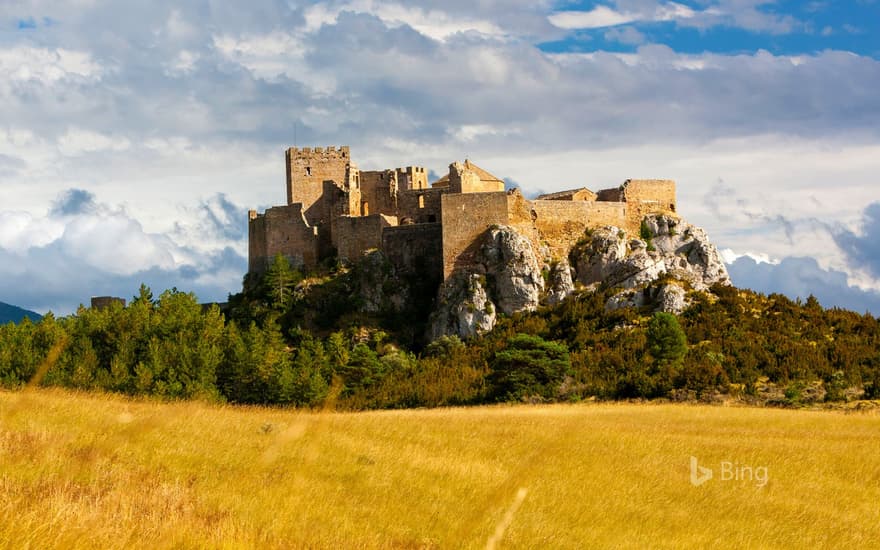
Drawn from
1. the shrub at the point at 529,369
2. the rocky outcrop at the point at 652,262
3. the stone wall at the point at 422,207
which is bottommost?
the shrub at the point at 529,369

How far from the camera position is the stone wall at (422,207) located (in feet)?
216

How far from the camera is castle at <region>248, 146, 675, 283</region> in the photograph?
60.8 m

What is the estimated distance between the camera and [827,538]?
16.9m

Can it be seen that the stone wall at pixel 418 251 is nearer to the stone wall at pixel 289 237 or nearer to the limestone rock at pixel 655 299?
the stone wall at pixel 289 237

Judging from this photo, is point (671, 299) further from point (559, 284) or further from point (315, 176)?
point (315, 176)

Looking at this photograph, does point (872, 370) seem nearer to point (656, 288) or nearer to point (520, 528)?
point (656, 288)

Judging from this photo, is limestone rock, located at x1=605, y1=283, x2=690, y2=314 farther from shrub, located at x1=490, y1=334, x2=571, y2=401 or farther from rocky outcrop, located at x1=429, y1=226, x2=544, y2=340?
shrub, located at x1=490, y1=334, x2=571, y2=401

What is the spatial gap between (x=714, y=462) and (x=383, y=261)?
4200 centimetres

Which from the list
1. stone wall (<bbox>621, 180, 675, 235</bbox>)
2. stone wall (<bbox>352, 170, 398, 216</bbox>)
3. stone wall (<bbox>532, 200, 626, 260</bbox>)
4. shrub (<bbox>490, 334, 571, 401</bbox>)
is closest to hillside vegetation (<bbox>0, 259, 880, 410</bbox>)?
shrub (<bbox>490, 334, 571, 401</bbox>)

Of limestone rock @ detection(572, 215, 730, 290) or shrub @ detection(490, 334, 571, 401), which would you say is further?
limestone rock @ detection(572, 215, 730, 290)

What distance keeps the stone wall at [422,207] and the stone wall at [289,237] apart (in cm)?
594

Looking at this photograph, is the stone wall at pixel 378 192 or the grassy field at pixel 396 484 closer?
the grassy field at pixel 396 484

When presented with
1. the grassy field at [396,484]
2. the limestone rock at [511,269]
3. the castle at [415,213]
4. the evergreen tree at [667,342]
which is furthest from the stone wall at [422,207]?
the grassy field at [396,484]

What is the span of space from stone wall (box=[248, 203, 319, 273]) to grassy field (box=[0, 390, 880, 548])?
135ft
